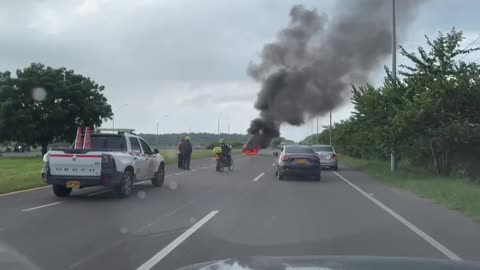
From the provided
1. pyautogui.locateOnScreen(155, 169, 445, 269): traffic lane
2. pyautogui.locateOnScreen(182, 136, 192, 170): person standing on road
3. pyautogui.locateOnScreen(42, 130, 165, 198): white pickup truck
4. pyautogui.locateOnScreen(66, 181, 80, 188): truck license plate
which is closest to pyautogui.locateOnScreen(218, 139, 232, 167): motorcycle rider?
pyautogui.locateOnScreen(182, 136, 192, 170): person standing on road

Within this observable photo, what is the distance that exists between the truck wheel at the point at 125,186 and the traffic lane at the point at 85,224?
245mm

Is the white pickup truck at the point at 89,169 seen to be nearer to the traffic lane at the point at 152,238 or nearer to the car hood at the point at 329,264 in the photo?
the traffic lane at the point at 152,238

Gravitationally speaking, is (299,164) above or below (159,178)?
above

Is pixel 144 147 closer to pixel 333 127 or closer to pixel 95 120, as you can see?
pixel 95 120

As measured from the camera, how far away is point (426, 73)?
74.9ft

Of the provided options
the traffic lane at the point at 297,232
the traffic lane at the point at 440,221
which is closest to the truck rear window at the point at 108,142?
the traffic lane at the point at 297,232

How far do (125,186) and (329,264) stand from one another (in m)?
10.7

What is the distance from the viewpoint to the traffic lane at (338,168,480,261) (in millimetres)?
7895

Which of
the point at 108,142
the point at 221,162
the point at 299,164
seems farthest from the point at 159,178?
the point at 221,162

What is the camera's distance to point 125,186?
14320 mm

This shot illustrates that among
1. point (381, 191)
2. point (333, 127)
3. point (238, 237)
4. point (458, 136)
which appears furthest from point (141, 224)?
point (333, 127)

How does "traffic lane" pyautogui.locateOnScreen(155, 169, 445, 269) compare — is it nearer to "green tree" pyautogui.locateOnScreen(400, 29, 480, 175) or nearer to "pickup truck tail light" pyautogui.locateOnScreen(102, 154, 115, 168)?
"pickup truck tail light" pyautogui.locateOnScreen(102, 154, 115, 168)

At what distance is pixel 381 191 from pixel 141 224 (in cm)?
968

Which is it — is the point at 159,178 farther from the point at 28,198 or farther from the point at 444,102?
the point at 444,102
